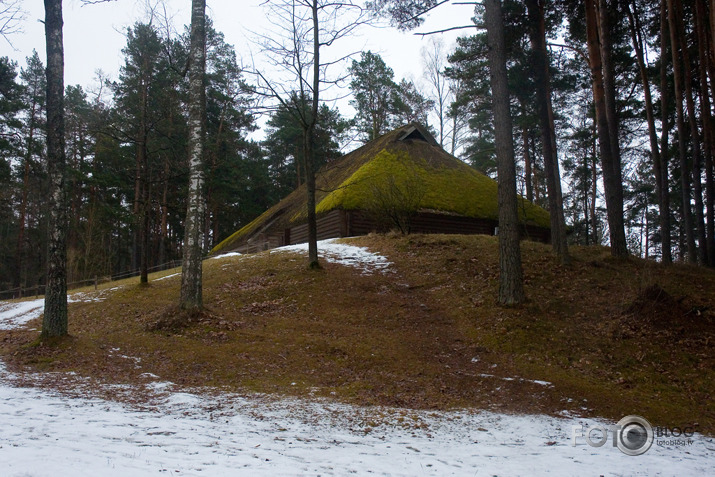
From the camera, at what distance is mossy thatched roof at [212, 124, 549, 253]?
21719mm

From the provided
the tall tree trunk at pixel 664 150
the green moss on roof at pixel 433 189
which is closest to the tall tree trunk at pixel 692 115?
the tall tree trunk at pixel 664 150

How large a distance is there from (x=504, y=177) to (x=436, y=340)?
400cm

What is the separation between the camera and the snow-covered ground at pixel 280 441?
322cm

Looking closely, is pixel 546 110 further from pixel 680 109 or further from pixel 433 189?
pixel 433 189

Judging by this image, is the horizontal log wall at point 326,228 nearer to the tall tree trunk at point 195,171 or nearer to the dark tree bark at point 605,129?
the dark tree bark at point 605,129

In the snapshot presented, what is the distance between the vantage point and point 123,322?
10.4 m

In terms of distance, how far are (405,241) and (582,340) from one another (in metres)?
9.05

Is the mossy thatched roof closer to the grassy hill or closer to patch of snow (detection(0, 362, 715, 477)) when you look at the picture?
the grassy hill

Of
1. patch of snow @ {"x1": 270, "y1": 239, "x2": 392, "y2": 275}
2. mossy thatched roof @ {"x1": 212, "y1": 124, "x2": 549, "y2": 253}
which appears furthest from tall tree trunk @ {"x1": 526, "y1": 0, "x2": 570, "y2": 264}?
mossy thatched roof @ {"x1": 212, "y1": 124, "x2": 549, "y2": 253}

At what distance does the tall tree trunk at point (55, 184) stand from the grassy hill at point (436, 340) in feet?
1.87

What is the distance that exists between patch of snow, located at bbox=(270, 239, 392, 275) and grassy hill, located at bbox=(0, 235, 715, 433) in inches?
32.6

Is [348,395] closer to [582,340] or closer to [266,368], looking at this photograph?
[266,368]

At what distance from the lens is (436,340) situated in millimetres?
8898

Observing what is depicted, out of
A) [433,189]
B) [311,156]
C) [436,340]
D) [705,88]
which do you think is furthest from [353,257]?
[705,88]
